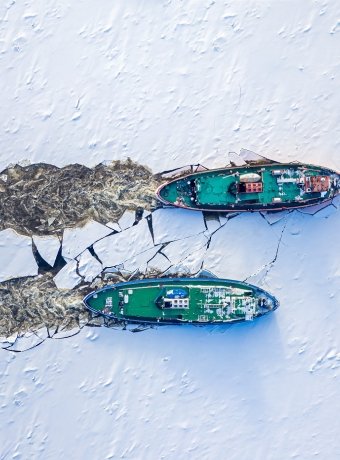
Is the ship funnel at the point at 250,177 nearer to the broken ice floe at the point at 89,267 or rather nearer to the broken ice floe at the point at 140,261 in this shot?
the broken ice floe at the point at 140,261

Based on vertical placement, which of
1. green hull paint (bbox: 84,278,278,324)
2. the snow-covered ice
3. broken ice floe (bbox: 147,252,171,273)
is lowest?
green hull paint (bbox: 84,278,278,324)

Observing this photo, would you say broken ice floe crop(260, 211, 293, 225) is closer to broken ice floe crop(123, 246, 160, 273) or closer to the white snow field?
the white snow field

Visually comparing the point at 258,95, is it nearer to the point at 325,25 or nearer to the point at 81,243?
the point at 325,25

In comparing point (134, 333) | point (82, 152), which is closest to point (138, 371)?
point (134, 333)

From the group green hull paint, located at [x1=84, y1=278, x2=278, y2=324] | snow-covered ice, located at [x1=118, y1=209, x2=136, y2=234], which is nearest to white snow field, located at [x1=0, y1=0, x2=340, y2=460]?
snow-covered ice, located at [x1=118, y1=209, x2=136, y2=234]

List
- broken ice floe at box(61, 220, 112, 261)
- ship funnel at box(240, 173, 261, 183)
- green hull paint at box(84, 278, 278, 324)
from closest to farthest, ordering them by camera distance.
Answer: ship funnel at box(240, 173, 261, 183), green hull paint at box(84, 278, 278, 324), broken ice floe at box(61, 220, 112, 261)

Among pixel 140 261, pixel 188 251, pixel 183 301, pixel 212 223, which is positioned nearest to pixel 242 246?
pixel 212 223

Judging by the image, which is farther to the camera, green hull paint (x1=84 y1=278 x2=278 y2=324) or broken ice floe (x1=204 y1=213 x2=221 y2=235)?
broken ice floe (x1=204 y1=213 x2=221 y2=235)
